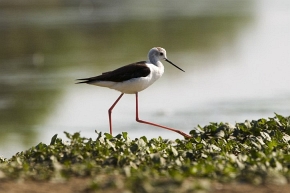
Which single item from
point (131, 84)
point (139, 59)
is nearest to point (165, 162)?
point (131, 84)

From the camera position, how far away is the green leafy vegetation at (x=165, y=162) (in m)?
5.04

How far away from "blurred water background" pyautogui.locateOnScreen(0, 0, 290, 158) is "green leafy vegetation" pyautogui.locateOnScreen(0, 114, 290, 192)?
610 centimetres

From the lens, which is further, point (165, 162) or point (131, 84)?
point (131, 84)

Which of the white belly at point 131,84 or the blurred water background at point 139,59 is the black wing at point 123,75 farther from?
the blurred water background at point 139,59

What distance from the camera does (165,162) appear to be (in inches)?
239

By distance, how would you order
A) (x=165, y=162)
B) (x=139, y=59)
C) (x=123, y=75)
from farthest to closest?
(x=139, y=59) < (x=123, y=75) < (x=165, y=162)

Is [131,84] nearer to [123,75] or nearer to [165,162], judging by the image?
[123,75]

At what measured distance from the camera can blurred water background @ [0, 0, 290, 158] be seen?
16219mm

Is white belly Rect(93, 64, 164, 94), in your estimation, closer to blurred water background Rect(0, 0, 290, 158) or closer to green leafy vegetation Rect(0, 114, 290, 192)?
green leafy vegetation Rect(0, 114, 290, 192)

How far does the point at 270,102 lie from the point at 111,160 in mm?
11843

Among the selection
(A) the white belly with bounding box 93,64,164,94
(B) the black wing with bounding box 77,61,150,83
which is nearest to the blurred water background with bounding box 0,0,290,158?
(A) the white belly with bounding box 93,64,164,94

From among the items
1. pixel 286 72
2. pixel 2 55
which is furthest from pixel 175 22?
pixel 286 72

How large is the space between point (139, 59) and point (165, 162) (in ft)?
62.0

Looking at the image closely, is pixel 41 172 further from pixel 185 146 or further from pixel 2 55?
pixel 2 55
